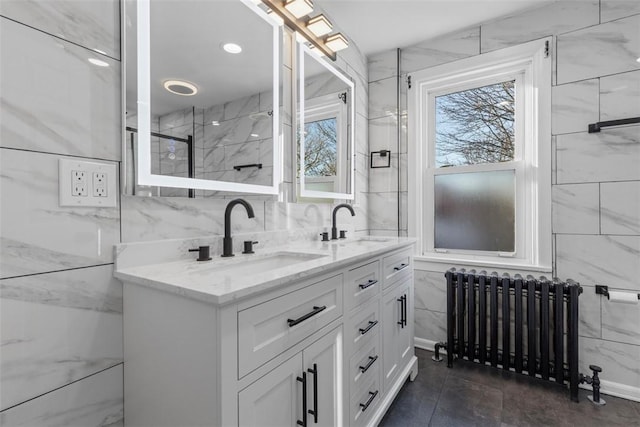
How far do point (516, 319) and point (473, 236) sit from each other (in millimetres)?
645

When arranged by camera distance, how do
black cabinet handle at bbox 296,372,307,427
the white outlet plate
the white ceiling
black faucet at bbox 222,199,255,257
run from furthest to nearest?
the white ceiling → black faucet at bbox 222,199,255,257 → black cabinet handle at bbox 296,372,307,427 → the white outlet plate

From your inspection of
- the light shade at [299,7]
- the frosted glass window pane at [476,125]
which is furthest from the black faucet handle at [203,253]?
the frosted glass window pane at [476,125]

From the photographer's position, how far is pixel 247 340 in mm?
789

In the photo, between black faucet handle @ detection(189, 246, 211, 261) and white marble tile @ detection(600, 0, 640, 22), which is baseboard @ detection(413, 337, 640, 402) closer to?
white marble tile @ detection(600, 0, 640, 22)

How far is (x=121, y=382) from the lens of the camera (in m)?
0.99

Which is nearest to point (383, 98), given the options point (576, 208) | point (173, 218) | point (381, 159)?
point (381, 159)

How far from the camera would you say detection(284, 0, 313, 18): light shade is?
168cm

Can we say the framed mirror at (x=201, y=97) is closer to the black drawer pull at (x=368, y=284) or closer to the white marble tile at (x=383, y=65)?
the black drawer pull at (x=368, y=284)

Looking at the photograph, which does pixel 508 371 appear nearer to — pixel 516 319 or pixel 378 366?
pixel 516 319

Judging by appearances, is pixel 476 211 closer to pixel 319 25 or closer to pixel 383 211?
pixel 383 211

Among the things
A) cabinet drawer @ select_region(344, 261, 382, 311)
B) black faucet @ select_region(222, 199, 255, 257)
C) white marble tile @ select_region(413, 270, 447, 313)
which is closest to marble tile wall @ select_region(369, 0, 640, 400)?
white marble tile @ select_region(413, 270, 447, 313)

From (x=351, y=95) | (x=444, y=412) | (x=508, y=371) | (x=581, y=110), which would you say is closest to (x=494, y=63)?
(x=581, y=110)

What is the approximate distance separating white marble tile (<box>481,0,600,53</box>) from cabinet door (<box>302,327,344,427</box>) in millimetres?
2297

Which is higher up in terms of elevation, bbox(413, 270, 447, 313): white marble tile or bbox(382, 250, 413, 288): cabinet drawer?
bbox(382, 250, 413, 288): cabinet drawer
